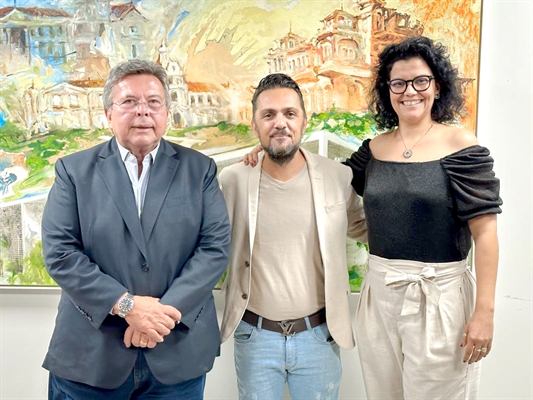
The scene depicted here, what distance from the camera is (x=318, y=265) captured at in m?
1.98

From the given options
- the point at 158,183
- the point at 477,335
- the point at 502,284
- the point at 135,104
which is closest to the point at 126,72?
the point at 135,104

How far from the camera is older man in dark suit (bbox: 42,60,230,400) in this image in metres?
1.66

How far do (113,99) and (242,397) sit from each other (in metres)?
1.23

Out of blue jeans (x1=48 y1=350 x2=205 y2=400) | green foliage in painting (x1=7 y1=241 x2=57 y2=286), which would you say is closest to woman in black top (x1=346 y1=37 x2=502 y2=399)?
blue jeans (x1=48 y1=350 x2=205 y2=400)

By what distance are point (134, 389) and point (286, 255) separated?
0.72 meters

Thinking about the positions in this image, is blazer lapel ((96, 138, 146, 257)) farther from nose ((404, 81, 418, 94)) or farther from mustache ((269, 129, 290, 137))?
nose ((404, 81, 418, 94))

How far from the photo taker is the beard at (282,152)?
1899mm

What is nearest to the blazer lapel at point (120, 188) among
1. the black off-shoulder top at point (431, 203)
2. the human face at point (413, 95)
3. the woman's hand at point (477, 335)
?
the black off-shoulder top at point (431, 203)

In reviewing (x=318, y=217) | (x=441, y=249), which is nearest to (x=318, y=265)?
(x=318, y=217)

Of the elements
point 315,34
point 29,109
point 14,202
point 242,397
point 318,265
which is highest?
point 315,34

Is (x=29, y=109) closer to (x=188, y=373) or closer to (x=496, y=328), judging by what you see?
(x=188, y=373)

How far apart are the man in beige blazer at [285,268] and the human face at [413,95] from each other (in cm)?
38

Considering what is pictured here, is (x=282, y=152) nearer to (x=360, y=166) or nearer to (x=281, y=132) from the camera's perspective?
(x=281, y=132)

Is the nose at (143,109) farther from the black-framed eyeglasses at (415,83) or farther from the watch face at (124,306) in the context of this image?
the black-framed eyeglasses at (415,83)
